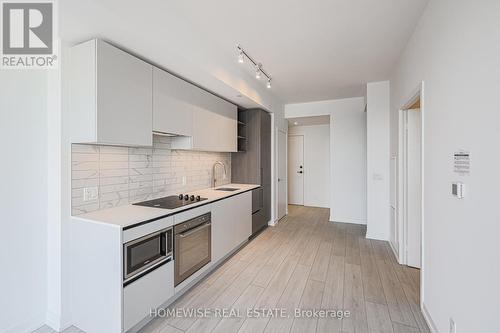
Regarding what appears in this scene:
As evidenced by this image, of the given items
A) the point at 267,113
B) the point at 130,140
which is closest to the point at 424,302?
the point at 130,140

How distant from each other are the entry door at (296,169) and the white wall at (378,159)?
9.71ft

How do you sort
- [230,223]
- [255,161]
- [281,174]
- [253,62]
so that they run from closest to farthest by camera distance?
[253,62]
[230,223]
[255,161]
[281,174]

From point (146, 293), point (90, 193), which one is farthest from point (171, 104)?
point (146, 293)

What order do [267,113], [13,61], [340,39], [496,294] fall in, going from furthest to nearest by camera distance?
[267,113], [340,39], [13,61], [496,294]

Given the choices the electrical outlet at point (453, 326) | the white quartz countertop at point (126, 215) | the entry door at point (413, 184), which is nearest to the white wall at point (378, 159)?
the entry door at point (413, 184)

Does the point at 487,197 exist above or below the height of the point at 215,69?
below

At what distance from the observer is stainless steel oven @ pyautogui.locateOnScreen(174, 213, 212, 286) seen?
2188 mm

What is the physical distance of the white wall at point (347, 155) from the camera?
4926 mm

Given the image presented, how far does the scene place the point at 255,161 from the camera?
425 cm

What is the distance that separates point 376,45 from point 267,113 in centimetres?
230

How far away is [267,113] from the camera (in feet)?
15.3

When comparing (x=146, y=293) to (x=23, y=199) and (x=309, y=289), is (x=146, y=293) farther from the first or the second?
(x=309, y=289)

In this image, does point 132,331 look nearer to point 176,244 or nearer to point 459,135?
point 176,244

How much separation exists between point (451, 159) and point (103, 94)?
2582mm
